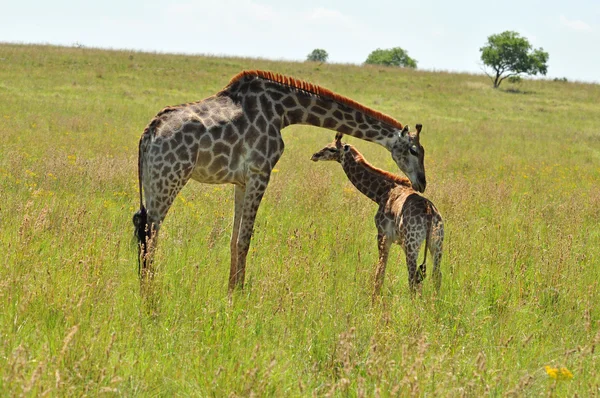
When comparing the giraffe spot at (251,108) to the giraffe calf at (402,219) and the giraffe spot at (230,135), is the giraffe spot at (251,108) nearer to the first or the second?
the giraffe spot at (230,135)

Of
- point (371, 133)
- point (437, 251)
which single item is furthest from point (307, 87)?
point (437, 251)

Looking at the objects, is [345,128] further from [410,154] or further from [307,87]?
[410,154]

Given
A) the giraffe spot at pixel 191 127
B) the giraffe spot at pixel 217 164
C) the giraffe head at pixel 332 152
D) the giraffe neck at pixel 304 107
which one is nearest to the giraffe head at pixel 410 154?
the giraffe neck at pixel 304 107

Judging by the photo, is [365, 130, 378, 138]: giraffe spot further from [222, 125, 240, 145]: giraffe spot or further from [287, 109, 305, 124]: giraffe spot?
[222, 125, 240, 145]: giraffe spot

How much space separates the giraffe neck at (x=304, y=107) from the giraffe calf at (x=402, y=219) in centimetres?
60

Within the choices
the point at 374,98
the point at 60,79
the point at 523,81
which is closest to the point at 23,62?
the point at 60,79

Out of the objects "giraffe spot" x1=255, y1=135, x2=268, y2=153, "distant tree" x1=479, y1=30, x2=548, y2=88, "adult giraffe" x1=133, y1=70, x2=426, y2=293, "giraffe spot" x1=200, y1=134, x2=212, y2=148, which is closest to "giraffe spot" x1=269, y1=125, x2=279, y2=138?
"adult giraffe" x1=133, y1=70, x2=426, y2=293

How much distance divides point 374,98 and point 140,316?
38505 millimetres

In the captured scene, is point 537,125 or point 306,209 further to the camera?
point 537,125

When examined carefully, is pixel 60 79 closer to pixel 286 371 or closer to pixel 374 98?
pixel 374 98

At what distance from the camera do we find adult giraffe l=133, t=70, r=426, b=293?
643 centimetres

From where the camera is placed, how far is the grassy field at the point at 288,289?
166 inches

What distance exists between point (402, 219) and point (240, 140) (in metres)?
2.10

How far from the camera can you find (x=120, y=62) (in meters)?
45.1
